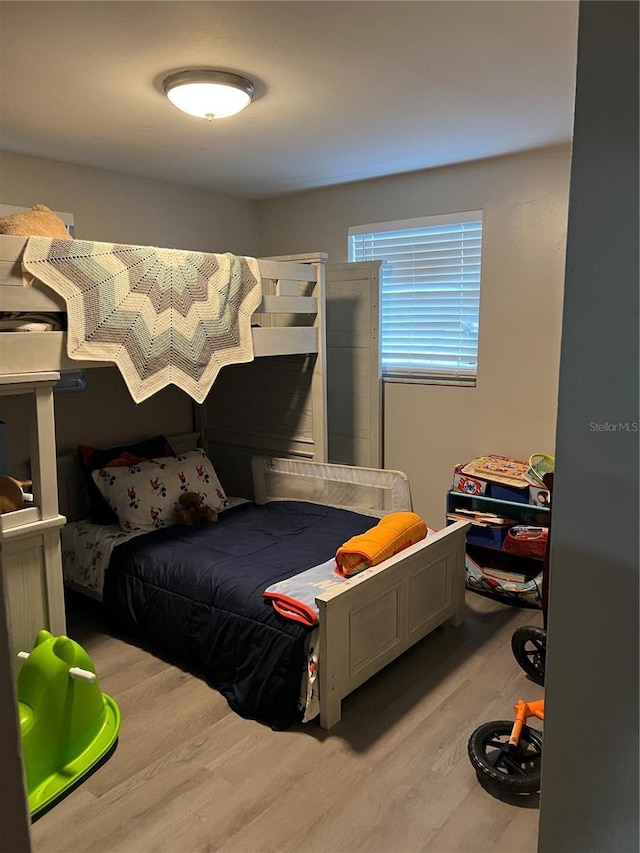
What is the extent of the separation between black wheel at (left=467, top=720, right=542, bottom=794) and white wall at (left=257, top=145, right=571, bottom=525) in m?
1.71

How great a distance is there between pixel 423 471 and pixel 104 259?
89.0 inches

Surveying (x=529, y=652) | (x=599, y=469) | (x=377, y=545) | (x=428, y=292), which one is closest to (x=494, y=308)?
(x=428, y=292)

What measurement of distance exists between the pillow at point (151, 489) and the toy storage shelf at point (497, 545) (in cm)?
137

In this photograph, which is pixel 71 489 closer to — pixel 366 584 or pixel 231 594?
pixel 231 594

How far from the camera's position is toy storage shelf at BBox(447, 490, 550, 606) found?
3311 mm

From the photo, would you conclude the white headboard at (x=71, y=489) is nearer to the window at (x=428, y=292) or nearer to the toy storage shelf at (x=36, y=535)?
the toy storage shelf at (x=36, y=535)

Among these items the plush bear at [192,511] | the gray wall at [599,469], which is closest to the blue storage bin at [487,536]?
the plush bear at [192,511]

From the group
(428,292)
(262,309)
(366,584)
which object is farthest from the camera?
(428,292)

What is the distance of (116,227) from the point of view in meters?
3.69

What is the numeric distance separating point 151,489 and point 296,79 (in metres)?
2.08

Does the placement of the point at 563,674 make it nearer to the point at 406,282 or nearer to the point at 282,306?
the point at 282,306

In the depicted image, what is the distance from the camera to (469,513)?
346 centimetres

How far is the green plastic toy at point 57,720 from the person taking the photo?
6.66 feet

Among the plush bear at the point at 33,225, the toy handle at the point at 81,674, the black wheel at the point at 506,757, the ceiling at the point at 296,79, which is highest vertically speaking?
the ceiling at the point at 296,79
